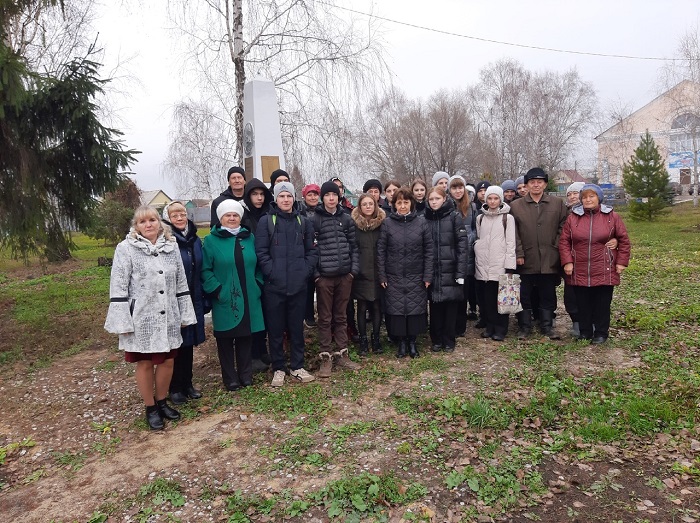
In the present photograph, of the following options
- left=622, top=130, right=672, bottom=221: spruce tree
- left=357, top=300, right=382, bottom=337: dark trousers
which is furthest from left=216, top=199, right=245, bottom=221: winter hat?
left=622, top=130, right=672, bottom=221: spruce tree

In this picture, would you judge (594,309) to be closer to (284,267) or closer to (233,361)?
(284,267)

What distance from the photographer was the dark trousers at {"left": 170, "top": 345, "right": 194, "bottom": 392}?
4648 millimetres

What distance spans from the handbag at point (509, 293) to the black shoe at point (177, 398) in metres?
3.67

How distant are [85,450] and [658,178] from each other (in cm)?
2349

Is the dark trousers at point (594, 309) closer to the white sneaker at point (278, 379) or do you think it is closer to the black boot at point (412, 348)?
the black boot at point (412, 348)

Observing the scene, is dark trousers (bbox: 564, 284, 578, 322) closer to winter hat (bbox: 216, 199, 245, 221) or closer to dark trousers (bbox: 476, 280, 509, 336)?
dark trousers (bbox: 476, 280, 509, 336)

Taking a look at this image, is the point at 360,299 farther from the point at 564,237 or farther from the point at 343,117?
the point at 343,117

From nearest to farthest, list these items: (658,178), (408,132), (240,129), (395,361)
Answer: (395,361), (240,129), (658,178), (408,132)

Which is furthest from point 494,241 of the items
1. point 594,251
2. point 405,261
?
point 405,261

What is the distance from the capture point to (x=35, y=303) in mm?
9734

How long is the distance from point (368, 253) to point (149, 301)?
245 cm

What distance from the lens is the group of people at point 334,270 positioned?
412 centimetres

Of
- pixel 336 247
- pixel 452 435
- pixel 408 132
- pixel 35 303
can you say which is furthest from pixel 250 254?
pixel 408 132

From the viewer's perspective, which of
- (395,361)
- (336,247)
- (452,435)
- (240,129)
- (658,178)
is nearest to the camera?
(452,435)
